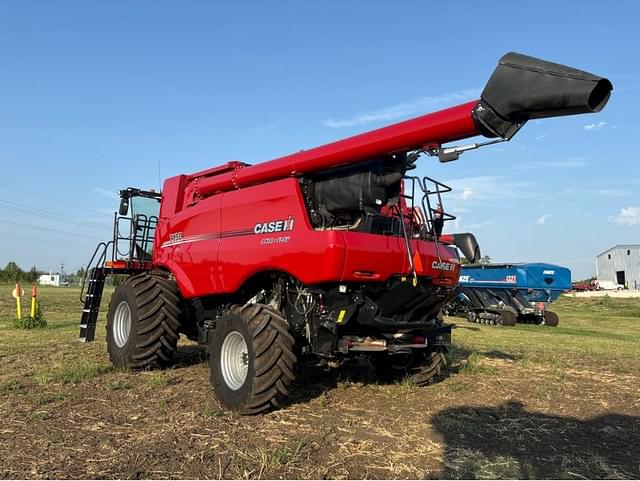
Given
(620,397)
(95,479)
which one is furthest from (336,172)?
(620,397)

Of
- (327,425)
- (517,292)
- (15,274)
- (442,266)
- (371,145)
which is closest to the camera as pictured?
(327,425)

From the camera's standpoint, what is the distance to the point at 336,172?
18.4 ft

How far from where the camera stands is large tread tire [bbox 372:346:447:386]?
6.75 metres

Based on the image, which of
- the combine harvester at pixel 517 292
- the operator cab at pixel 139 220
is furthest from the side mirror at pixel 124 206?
the combine harvester at pixel 517 292

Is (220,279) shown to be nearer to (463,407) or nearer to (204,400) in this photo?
(204,400)

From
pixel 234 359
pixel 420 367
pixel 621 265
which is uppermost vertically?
pixel 621 265

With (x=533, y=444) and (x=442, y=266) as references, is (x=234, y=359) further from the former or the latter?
(x=533, y=444)

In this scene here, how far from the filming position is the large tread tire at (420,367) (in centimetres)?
675

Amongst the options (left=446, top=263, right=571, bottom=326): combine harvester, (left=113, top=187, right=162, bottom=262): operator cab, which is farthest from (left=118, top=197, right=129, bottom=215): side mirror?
(left=446, top=263, right=571, bottom=326): combine harvester

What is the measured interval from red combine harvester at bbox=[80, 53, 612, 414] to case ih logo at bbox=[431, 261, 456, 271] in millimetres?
16

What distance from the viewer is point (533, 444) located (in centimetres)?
450

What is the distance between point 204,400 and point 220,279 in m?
1.44

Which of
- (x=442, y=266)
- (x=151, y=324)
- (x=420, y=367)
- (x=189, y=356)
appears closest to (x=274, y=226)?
(x=442, y=266)

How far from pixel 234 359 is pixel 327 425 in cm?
142
